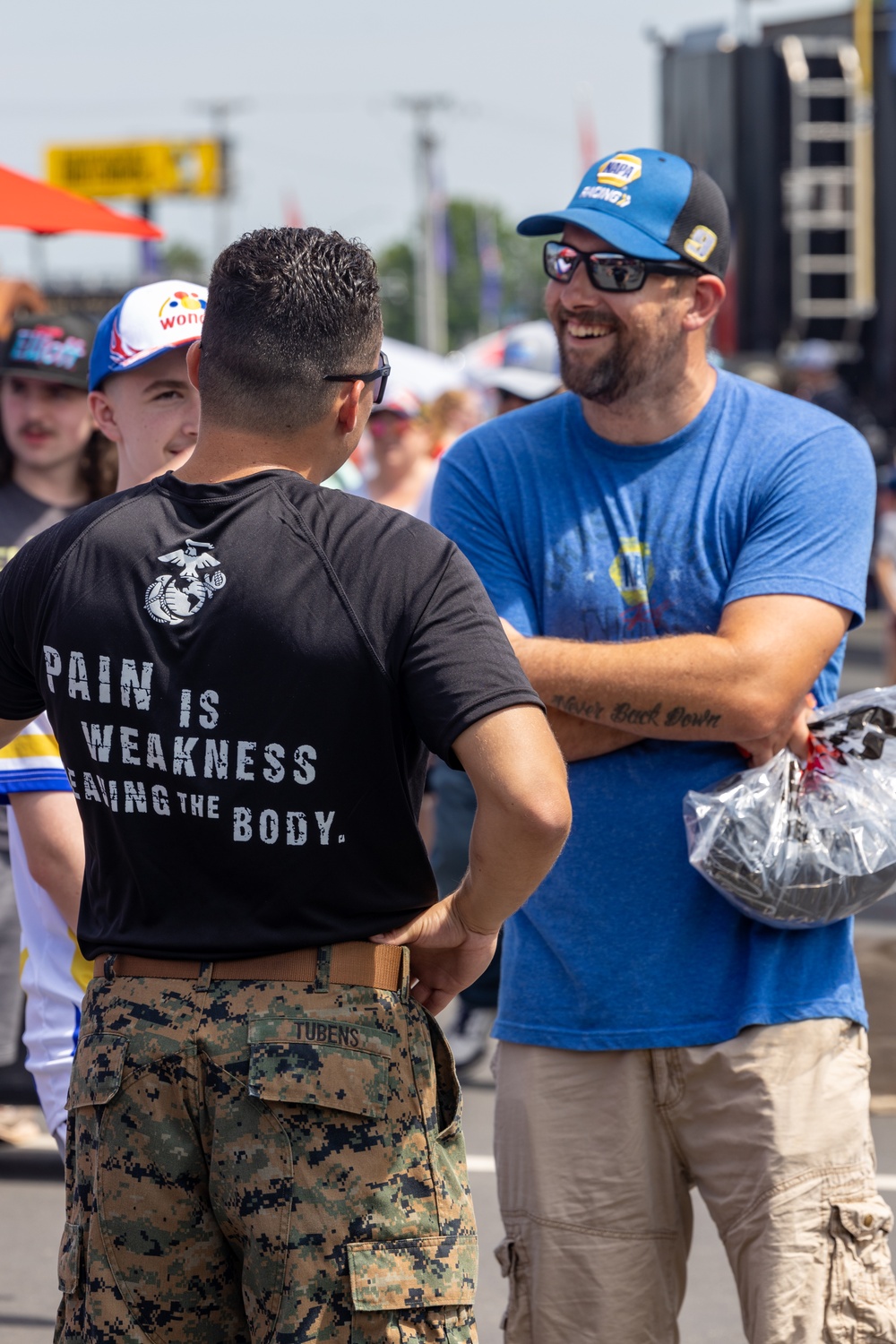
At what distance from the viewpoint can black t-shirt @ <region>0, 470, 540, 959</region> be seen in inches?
82.6

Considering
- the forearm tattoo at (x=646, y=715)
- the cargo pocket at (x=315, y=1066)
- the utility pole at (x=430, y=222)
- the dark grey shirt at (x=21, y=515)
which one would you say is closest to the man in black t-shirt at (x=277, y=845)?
the cargo pocket at (x=315, y=1066)

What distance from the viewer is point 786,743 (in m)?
2.93

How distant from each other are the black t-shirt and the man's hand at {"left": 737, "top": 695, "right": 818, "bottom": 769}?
846 millimetres

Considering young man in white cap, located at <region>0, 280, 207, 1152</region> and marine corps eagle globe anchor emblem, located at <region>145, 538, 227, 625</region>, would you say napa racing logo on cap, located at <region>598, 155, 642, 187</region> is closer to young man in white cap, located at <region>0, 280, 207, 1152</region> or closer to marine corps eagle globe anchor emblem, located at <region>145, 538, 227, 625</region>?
young man in white cap, located at <region>0, 280, 207, 1152</region>

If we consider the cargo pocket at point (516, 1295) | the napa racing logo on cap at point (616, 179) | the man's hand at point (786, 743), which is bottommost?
the cargo pocket at point (516, 1295)

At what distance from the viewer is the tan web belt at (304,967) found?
2137mm

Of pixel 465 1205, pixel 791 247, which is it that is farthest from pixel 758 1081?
pixel 791 247

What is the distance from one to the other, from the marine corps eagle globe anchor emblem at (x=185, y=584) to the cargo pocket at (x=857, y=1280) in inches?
58.0

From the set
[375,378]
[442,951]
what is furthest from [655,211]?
[442,951]

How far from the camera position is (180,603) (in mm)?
2139

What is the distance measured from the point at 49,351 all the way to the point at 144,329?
1991mm

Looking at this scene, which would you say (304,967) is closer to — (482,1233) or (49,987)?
(49,987)

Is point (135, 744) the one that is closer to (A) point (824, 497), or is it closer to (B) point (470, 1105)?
(A) point (824, 497)

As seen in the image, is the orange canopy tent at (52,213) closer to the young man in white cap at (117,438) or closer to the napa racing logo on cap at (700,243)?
the young man in white cap at (117,438)
